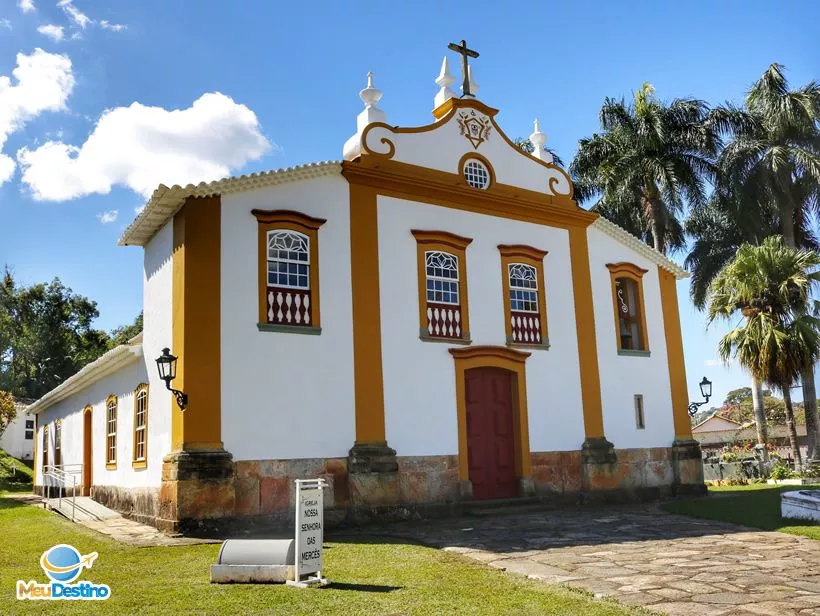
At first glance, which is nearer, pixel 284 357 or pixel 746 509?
pixel 284 357

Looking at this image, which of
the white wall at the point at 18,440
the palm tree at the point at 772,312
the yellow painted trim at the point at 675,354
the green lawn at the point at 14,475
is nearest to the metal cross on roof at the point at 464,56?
the yellow painted trim at the point at 675,354

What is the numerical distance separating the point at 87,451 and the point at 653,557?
1372cm

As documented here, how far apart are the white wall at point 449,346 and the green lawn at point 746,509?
8.59 feet

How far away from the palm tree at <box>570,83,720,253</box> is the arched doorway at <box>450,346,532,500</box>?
37.9 feet

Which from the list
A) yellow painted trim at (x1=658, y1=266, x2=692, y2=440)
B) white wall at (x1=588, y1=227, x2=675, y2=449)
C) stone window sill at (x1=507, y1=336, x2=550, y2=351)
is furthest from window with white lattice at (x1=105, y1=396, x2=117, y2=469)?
yellow painted trim at (x1=658, y1=266, x2=692, y2=440)

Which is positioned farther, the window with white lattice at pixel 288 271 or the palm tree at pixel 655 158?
the palm tree at pixel 655 158

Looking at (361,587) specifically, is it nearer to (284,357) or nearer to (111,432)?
(284,357)

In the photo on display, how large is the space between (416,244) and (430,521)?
5.01 metres

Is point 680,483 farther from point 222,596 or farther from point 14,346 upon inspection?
point 14,346

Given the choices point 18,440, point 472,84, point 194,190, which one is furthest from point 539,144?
point 18,440

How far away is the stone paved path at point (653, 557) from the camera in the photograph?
6.48 meters

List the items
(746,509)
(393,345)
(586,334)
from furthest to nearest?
(586,334) < (393,345) < (746,509)

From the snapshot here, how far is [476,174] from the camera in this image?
15.4m

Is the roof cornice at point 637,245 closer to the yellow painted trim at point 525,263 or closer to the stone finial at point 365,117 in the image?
the yellow painted trim at point 525,263
